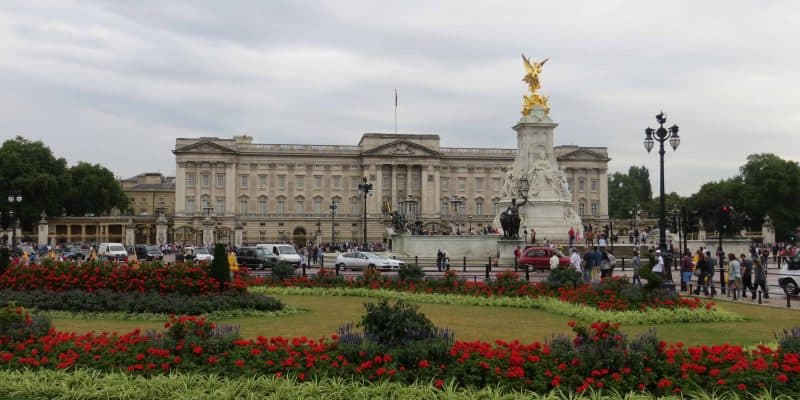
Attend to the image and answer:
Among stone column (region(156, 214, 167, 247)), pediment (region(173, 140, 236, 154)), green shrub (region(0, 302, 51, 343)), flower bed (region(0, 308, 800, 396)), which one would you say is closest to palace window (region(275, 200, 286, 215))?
pediment (region(173, 140, 236, 154))

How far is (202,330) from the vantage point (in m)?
9.87

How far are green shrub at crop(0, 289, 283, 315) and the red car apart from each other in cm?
1653

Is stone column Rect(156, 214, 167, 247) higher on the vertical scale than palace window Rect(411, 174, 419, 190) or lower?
lower

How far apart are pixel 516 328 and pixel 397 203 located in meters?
90.9

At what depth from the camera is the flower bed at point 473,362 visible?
27.2 ft

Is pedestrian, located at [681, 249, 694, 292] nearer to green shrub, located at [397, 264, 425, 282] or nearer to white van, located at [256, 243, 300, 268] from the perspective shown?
green shrub, located at [397, 264, 425, 282]

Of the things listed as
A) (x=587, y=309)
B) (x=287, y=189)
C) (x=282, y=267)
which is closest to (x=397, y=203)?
(x=287, y=189)

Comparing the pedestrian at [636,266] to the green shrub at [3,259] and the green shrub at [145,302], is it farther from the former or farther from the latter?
the green shrub at [3,259]

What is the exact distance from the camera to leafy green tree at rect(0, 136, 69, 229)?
3351 inches

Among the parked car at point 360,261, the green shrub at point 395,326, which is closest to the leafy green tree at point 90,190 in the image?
the parked car at point 360,261

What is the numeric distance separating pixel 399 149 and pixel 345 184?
896cm

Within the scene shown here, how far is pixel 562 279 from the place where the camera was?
19.3 meters

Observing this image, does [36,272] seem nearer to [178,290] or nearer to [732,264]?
[178,290]

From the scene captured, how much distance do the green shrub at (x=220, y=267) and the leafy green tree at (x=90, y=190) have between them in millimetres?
83322
